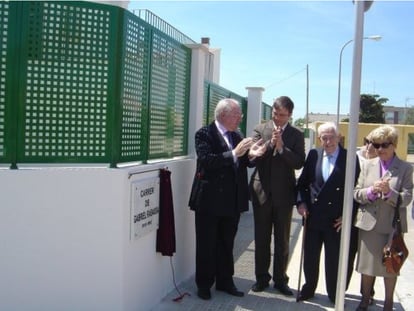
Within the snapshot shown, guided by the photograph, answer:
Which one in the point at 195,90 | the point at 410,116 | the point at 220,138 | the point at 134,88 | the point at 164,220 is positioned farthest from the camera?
the point at 410,116

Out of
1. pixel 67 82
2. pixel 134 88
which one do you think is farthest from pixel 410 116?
pixel 67 82

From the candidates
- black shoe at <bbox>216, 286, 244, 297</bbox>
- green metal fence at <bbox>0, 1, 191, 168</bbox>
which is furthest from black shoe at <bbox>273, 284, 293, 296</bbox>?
green metal fence at <bbox>0, 1, 191, 168</bbox>

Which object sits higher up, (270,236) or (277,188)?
(277,188)

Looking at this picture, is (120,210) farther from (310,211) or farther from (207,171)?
(310,211)

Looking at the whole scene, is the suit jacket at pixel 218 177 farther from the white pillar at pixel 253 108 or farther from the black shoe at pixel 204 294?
the white pillar at pixel 253 108

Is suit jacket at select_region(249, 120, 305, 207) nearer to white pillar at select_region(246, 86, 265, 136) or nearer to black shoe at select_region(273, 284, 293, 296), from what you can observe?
black shoe at select_region(273, 284, 293, 296)

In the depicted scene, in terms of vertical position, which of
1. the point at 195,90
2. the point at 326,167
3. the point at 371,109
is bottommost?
the point at 326,167

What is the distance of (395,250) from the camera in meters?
4.27

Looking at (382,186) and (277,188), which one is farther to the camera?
(277,188)

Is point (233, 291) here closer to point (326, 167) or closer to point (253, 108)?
point (326, 167)

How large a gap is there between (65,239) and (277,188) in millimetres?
2274

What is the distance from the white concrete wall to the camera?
11.8ft

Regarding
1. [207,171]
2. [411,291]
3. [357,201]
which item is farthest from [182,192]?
[411,291]

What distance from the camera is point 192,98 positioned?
19.0 feet
